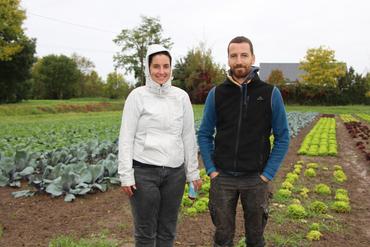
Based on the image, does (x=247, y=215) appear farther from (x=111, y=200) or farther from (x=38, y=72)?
(x=38, y=72)

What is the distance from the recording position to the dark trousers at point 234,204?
3.39m

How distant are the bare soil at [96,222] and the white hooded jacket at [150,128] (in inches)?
69.3

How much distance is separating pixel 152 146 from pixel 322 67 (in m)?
60.1

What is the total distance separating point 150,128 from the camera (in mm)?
3318

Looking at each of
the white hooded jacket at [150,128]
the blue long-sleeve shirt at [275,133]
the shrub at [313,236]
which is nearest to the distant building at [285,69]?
the shrub at [313,236]

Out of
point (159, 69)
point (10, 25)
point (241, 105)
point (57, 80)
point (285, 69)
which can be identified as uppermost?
point (10, 25)

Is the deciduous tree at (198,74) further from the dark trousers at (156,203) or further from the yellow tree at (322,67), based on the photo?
the dark trousers at (156,203)

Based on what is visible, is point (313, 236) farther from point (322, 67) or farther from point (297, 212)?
point (322, 67)

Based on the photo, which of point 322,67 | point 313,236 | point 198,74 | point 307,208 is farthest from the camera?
point 322,67

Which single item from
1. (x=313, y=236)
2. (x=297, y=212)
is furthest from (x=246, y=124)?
(x=297, y=212)

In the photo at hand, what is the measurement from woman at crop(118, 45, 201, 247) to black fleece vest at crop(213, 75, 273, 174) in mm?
396

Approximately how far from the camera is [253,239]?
3.51 metres

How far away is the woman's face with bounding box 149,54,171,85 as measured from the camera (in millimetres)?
3312

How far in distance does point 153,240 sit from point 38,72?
64.8 metres
